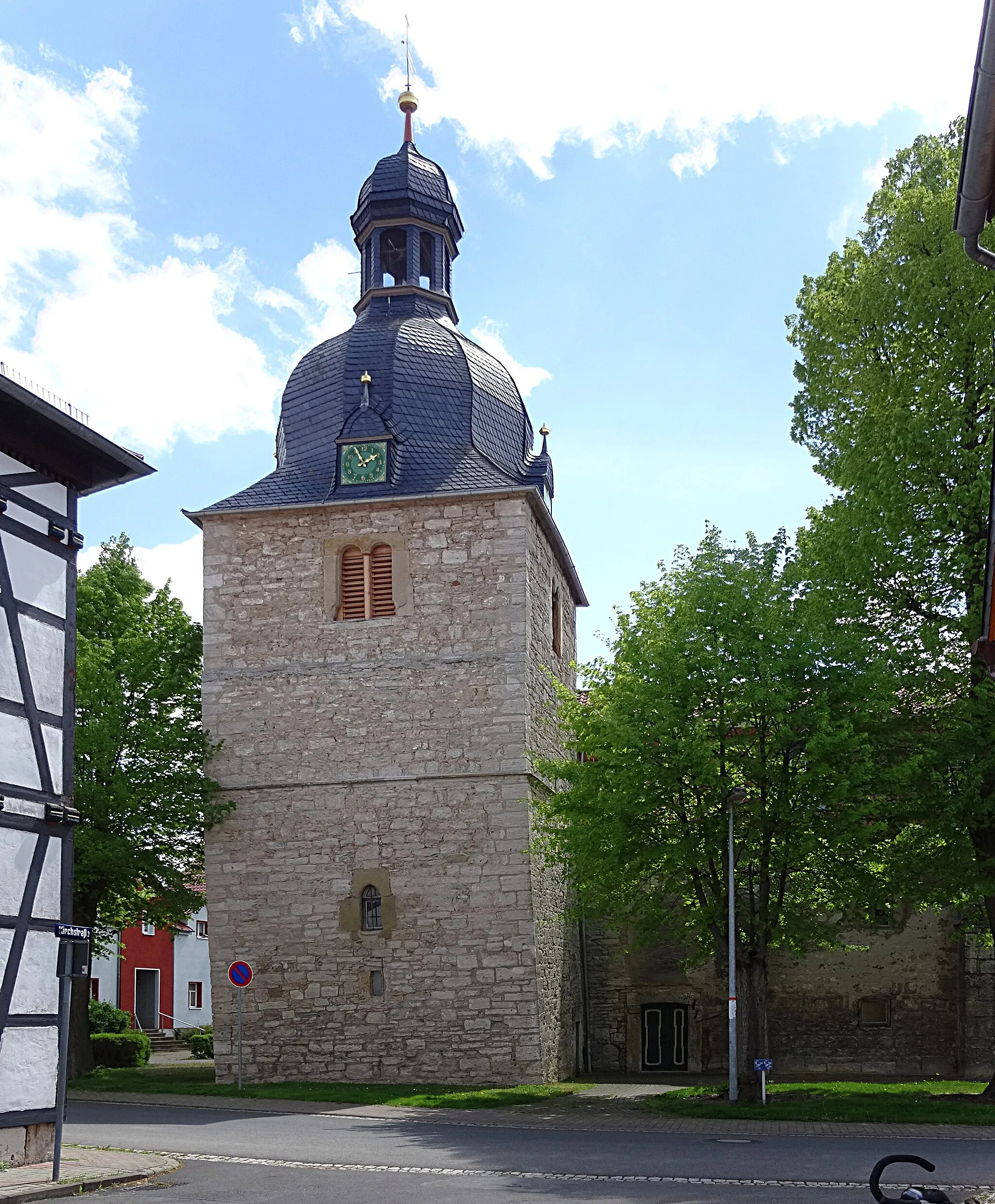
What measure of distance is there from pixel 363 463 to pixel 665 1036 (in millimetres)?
13042

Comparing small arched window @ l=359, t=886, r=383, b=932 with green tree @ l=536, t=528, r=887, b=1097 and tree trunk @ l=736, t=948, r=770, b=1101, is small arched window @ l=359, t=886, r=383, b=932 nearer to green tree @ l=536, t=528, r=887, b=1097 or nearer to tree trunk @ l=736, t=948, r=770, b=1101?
green tree @ l=536, t=528, r=887, b=1097

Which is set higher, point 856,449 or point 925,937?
point 856,449

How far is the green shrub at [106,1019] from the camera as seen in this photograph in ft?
108

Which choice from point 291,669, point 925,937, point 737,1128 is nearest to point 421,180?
point 291,669

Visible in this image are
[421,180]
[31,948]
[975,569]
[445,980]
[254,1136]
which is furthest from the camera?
[421,180]

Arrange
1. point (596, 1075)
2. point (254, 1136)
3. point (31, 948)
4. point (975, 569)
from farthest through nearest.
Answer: point (596, 1075)
point (975, 569)
point (254, 1136)
point (31, 948)

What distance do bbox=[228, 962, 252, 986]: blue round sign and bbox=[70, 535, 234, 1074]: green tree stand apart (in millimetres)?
2766

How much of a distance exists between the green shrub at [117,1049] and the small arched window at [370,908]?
8630 millimetres

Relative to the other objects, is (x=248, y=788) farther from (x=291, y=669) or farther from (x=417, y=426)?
(x=417, y=426)

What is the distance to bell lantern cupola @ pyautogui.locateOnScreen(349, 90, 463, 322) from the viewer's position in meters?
28.5

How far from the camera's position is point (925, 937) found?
27203mm

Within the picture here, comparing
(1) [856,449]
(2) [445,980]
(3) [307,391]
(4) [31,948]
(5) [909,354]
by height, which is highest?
(3) [307,391]

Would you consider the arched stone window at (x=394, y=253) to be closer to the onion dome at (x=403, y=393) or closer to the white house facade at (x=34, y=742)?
the onion dome at (x=403, y=393)

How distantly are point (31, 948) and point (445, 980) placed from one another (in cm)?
1176
